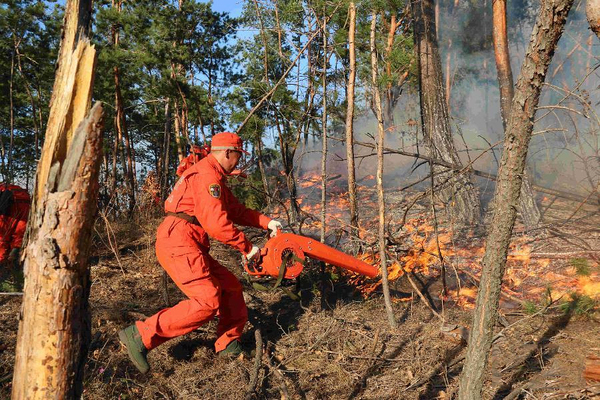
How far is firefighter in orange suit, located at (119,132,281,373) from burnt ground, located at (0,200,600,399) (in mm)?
300

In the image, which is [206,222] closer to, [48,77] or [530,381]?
[530,381]

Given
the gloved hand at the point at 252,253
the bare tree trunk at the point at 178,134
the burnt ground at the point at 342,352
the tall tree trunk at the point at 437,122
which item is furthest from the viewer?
the bare tree trunk at the point at 178,134

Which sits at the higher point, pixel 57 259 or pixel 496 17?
pixel 496 17

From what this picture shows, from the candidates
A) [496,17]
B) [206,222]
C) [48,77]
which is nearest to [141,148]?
[48,77]

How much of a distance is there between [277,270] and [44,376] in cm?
257

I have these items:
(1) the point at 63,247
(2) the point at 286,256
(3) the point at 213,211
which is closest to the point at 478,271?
(2) the point at 286,256

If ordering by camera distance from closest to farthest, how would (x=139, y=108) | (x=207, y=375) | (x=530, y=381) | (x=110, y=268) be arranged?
(x=530, y=381) → (x=207, y=375) → (x=110, y=268) → (x=139, y=108)

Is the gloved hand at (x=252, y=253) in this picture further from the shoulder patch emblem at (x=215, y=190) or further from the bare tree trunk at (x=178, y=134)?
the bare tree trunk at (x=178, y=134)

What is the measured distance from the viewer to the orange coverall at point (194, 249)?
4020 millimetres

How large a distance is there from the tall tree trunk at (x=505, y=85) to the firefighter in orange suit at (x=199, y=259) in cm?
552

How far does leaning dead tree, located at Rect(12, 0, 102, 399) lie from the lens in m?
2.12

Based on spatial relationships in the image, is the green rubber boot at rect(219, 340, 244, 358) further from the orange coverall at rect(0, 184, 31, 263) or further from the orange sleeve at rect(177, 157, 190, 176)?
the orange coverall at rect(0, 184, 31, 263)

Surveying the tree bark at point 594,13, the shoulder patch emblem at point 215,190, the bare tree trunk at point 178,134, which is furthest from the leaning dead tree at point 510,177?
the bare tree trunk at point 178,134

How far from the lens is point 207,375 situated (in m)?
4.12
